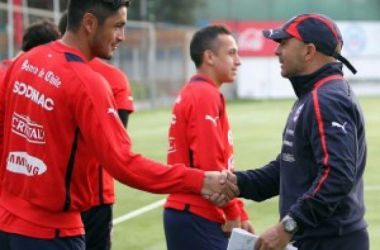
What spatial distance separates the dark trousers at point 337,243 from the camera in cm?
578

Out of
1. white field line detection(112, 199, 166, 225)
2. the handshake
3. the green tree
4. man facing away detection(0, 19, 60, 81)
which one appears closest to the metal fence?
the green tree

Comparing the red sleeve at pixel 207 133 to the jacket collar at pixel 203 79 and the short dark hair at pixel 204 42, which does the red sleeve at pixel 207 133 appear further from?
the short dark hair at pixel 204 42

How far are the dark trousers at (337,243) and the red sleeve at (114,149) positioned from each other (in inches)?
26.8

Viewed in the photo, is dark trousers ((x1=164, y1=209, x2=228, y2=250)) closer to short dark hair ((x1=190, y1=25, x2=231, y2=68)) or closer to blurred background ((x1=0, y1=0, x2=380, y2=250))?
short dark hair ((x1=190, y1=25, x2=231, y2=68))

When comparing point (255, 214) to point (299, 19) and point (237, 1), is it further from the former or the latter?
point (237, 1)

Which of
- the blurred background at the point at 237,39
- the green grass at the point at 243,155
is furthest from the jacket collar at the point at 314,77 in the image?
the blurred background at the point at 237,39

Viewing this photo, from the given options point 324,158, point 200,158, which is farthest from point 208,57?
point 324,158

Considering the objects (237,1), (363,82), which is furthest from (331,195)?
(237,1)

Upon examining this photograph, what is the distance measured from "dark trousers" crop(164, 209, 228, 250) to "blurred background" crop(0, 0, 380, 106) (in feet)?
117

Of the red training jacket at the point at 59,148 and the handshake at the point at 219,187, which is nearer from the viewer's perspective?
the red training jacket at the point at 59,148

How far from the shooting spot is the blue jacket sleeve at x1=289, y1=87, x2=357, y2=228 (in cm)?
546

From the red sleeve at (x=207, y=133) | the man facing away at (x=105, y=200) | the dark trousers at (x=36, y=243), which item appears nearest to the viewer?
the dark trousers at (x=36, y=243)

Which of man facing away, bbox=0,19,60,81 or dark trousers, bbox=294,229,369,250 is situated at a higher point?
man facing away, bbox=0,19,60,81

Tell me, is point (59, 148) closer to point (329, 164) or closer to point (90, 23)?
point (90, 23)
